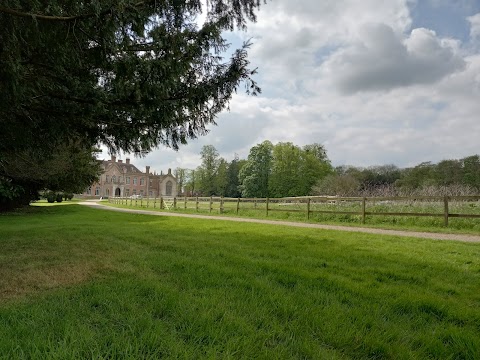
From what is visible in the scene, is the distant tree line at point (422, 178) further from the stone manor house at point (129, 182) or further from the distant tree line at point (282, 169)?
the stone manor house at point (129, 182)

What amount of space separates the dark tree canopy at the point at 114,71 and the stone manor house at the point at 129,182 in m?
80.6

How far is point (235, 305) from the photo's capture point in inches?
123

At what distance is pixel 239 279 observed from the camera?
13.1 feet

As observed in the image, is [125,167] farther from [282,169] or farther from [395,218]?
[395,218]

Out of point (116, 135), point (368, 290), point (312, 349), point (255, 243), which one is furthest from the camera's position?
point (255, 243)

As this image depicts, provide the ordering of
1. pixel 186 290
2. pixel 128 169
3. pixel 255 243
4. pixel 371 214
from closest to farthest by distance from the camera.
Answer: pixel 186 290, pixel 255 243, pixel 371 214, pixel 128 169

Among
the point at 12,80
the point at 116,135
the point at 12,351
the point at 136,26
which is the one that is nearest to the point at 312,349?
the point at 12,351

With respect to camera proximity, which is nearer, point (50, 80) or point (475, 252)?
point (50, 80)

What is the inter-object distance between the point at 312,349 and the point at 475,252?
5.91m

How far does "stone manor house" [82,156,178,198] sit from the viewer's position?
82.8 metres

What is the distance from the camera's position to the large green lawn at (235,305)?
2354 millimetres

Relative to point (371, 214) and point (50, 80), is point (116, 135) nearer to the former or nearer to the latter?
point (50, 80)

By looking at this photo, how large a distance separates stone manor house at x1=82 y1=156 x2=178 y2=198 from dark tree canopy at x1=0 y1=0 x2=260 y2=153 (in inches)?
3172

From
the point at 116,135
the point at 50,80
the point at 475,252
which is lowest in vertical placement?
the point at 475,252
